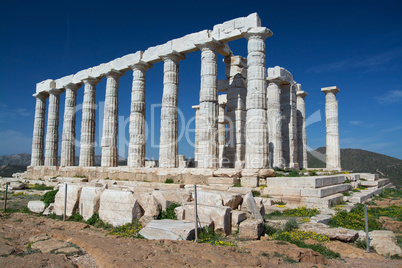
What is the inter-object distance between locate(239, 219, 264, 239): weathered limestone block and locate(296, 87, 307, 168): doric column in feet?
60.4

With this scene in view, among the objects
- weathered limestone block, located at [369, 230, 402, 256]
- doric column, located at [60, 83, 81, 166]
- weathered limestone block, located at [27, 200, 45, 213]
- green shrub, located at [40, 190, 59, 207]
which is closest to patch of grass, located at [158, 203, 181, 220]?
weathered limestone block, located at [369, 230, 402, 256]

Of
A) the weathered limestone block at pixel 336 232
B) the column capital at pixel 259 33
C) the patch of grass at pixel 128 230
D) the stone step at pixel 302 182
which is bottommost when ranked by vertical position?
the patch of grass at pixel 128 230

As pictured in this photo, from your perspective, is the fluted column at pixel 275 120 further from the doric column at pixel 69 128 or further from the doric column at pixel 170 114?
the doric column at pixel 69 128

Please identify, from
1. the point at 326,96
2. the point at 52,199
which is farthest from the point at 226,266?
the point at 326,96

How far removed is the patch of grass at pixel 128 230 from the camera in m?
8.09

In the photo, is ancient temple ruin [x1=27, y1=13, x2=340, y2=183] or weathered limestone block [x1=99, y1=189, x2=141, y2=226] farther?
ancient temple ruin [x1=27, y1=13, x2=340, y2=183]

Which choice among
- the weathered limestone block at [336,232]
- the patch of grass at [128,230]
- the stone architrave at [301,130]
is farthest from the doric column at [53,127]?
the weathered limestone block at [336,232]

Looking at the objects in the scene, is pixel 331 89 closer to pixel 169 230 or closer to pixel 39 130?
pixel 169 230

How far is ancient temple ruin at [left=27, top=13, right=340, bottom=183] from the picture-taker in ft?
53.2

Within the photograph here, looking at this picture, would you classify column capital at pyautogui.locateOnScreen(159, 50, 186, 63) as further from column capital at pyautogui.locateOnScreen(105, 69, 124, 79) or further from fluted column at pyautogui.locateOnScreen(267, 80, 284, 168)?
fluted column at pyautogui.locateOnScreen(267, 80, 284, 168)

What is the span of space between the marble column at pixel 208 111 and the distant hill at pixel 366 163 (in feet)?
105

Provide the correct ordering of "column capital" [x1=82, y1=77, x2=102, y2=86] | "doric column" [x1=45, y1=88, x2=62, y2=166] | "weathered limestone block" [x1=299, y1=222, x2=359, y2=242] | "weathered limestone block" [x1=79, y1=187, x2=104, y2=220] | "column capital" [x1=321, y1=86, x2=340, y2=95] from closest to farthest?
"weathered limestone block" [x1=299, y1=222, x2=359, y2=242] → "weathered limestone block" [x1=79, y1=187, x2=104, y2=220] → "column capital" [x1=321, y1=86, x2=340, y2=95] → "column capital" [x1=82, y1=77, x2=102, y2=86] → "doric column" [x1=45, y1=88, x2=62, y2=166]

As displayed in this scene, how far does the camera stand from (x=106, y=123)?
23.0 meters

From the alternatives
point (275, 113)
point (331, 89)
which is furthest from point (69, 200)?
point (331, 89)
